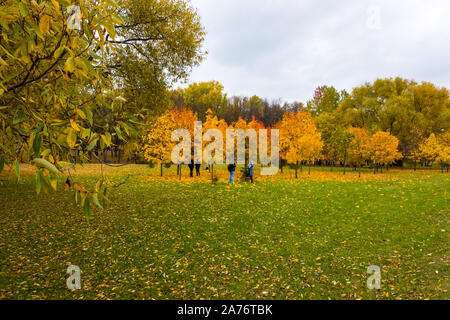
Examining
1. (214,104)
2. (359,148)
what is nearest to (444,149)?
(359,148)

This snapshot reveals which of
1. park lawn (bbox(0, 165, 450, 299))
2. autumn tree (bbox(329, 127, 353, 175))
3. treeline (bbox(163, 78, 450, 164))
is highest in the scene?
treeline (bbox(163, 78, 450, 164))

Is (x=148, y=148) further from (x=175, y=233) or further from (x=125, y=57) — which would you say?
(x=175, y=233)

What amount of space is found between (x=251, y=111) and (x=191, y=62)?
8471 cm

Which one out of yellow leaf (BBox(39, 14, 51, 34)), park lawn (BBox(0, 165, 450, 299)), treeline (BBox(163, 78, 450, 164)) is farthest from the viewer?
treeline (BBox(163, 78, 450, 164))

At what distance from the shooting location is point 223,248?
7699mm

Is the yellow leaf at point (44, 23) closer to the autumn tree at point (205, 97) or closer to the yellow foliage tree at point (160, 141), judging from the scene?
the yellow foliage tree at point (160, 141)

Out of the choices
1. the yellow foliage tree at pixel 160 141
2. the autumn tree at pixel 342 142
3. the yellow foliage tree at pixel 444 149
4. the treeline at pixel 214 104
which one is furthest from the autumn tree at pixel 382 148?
the treeline at pixel 214 104

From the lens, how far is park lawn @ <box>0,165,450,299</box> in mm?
5586

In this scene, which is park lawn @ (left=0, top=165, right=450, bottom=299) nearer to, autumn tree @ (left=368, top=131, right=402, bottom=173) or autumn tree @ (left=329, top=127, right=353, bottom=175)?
autumn tree @ (left=368, top=131, right=402, bottom=173)

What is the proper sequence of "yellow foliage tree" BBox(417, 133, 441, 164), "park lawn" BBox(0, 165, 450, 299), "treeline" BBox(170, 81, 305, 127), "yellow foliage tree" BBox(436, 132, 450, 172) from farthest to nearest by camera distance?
"treeline" BBox(170, 81, 305, 127) < "yellow foliage tree" BBox(417, 133, 441, 164) < "yellow foliage tree" BBox(436, 132, 450, 172) < "park lawn" BBox(0, 165, 450, 299)

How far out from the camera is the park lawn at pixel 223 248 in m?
5.59

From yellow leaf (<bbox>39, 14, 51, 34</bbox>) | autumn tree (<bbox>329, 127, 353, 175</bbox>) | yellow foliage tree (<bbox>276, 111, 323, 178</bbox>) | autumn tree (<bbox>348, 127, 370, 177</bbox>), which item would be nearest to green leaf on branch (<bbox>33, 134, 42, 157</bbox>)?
yellow leaf (<bbox>39, 14, 51, 34</bbox>)

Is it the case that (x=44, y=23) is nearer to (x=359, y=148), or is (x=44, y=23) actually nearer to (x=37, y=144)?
(x=37, y=144)

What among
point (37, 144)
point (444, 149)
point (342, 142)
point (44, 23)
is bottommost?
point (37, 144)
